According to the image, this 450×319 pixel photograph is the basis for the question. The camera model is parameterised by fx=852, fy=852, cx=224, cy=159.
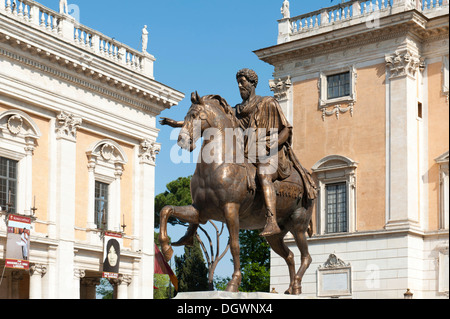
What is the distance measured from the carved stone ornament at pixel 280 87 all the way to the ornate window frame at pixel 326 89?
1662 millimetres

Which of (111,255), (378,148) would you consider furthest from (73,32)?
(378,148)

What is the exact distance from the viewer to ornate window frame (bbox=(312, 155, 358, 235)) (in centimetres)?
3341

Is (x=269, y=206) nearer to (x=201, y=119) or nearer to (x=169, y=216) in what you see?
(x=169, y=216)

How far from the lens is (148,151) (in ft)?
121

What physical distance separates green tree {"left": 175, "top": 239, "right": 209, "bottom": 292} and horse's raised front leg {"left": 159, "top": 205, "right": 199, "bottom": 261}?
39577 millimetres

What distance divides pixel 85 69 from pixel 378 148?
38.6 feet

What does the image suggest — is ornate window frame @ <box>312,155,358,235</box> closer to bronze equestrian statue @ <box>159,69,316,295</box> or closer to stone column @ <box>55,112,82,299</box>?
stone column @ <box>55,112,82,299</box>

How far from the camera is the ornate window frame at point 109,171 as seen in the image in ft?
110

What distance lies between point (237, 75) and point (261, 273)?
118 feet

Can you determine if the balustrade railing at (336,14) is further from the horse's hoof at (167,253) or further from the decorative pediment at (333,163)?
the horse's hoof at (167,253)

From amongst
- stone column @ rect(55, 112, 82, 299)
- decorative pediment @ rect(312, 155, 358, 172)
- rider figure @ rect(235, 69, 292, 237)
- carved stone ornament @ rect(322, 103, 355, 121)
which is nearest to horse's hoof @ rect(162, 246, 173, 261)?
rider figure @ rect(235, 69, 292, 237)

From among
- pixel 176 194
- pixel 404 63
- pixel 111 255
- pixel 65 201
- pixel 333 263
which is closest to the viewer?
pixel 65 201

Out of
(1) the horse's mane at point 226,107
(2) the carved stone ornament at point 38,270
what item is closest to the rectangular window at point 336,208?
(2) the carved stone ornament at point 38,270

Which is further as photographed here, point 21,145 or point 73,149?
point 73,149
